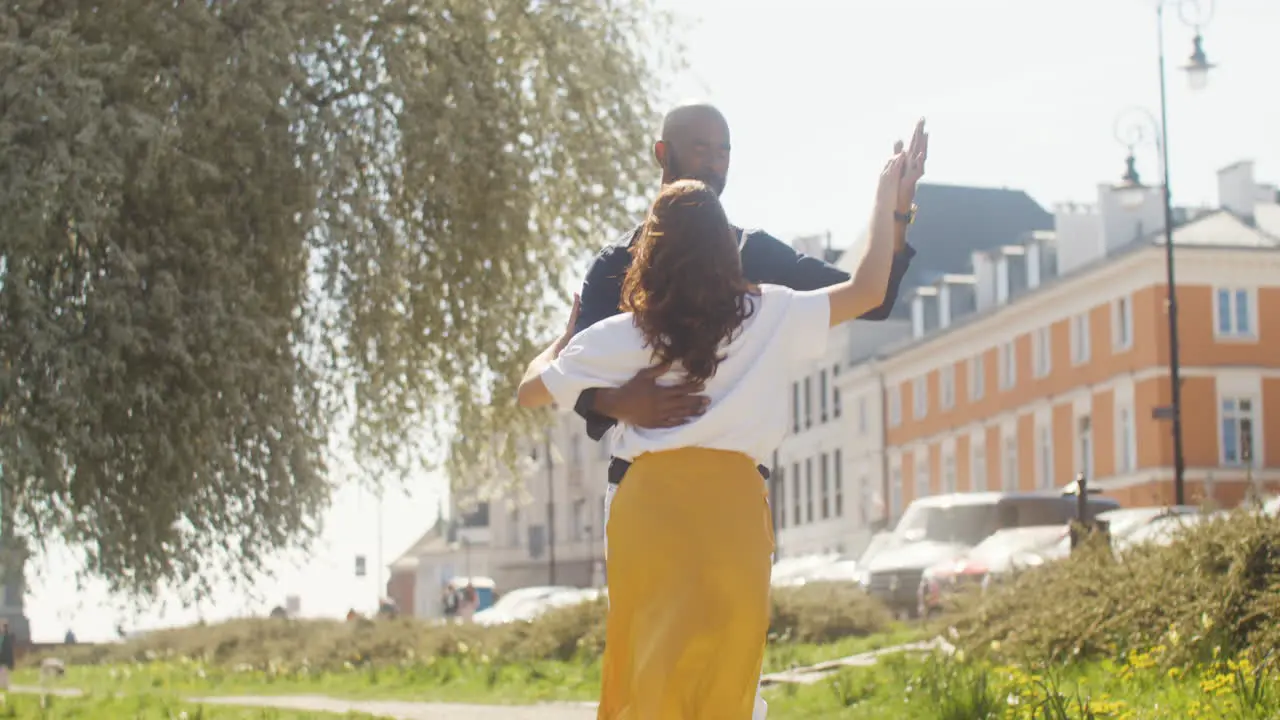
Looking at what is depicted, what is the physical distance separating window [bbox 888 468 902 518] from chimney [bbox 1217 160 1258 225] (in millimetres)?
19958

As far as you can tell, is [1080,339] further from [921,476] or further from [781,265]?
[781,265]

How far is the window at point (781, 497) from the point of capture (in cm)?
8875

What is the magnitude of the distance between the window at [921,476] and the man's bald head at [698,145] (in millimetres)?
71534

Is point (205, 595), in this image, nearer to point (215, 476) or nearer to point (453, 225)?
point (215, 476)

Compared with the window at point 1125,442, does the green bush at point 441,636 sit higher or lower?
lower

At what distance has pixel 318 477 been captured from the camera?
14164 mm

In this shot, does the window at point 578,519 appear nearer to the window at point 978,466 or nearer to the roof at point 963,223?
the roof at point 963,223

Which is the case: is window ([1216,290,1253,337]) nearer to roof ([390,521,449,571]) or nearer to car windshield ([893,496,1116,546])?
car windshield ([893,496,1116,546])

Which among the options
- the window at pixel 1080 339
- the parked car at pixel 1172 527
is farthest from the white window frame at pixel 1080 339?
the parked car at pixel 1172 527

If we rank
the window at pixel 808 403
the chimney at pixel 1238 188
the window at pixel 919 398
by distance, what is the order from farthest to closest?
the window at pixel 808 403 → the window at pixel 919 398 → the chimney at pixel 1238 188

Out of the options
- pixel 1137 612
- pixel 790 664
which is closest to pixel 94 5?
pixel 790 664

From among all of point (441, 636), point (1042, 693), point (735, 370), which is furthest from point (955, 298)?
point (735, 370)

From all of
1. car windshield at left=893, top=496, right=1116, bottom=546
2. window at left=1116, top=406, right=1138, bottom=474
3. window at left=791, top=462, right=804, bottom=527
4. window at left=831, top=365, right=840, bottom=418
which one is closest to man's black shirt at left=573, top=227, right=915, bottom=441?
car windshield at left=893, top=496, right=1116, bottom=546

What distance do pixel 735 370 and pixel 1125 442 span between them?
2219 inches
